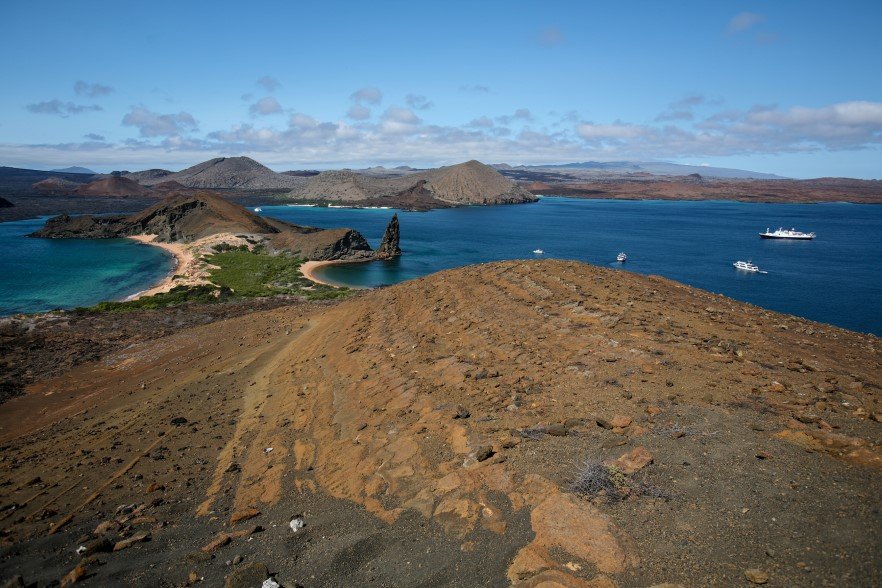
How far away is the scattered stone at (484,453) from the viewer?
293 inches

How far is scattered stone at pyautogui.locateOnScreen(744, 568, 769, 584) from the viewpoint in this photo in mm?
4605

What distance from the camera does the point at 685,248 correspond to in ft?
245

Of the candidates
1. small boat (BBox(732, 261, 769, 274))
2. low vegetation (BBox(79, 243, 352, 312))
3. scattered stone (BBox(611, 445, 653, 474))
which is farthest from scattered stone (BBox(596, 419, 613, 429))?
small boat (BBox(732, 261, 769, 274))

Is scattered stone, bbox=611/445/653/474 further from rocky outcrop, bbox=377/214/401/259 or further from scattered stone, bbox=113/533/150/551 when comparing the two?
rocky outcrop, bbox=377/214/401/259

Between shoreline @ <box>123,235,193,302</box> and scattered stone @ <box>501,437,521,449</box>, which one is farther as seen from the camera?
shoreline @ <box>123,235,193,302</box>

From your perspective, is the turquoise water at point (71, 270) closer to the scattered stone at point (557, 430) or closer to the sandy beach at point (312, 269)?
the sandy beach at point (312, 269)

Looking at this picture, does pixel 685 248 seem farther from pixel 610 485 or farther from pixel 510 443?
pixel 610 485

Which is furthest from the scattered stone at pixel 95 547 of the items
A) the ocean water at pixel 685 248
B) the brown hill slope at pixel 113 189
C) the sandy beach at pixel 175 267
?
the brown hill slope at pixel 113 189

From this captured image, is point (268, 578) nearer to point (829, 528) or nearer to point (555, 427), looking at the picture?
point (555, 427)

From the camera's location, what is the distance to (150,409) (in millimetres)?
13617

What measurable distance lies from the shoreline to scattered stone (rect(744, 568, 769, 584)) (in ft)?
138

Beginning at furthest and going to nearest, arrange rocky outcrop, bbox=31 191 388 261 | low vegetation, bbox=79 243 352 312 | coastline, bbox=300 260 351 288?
1. rocky outcrop, bbox=31 191 388 261
2. coastline, bbox=300 260 351 288
3. low vegetation, bbox=79 243 352 312

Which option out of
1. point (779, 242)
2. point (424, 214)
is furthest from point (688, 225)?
point (424, 214)

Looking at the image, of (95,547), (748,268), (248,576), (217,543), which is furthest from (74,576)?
(748,268)
